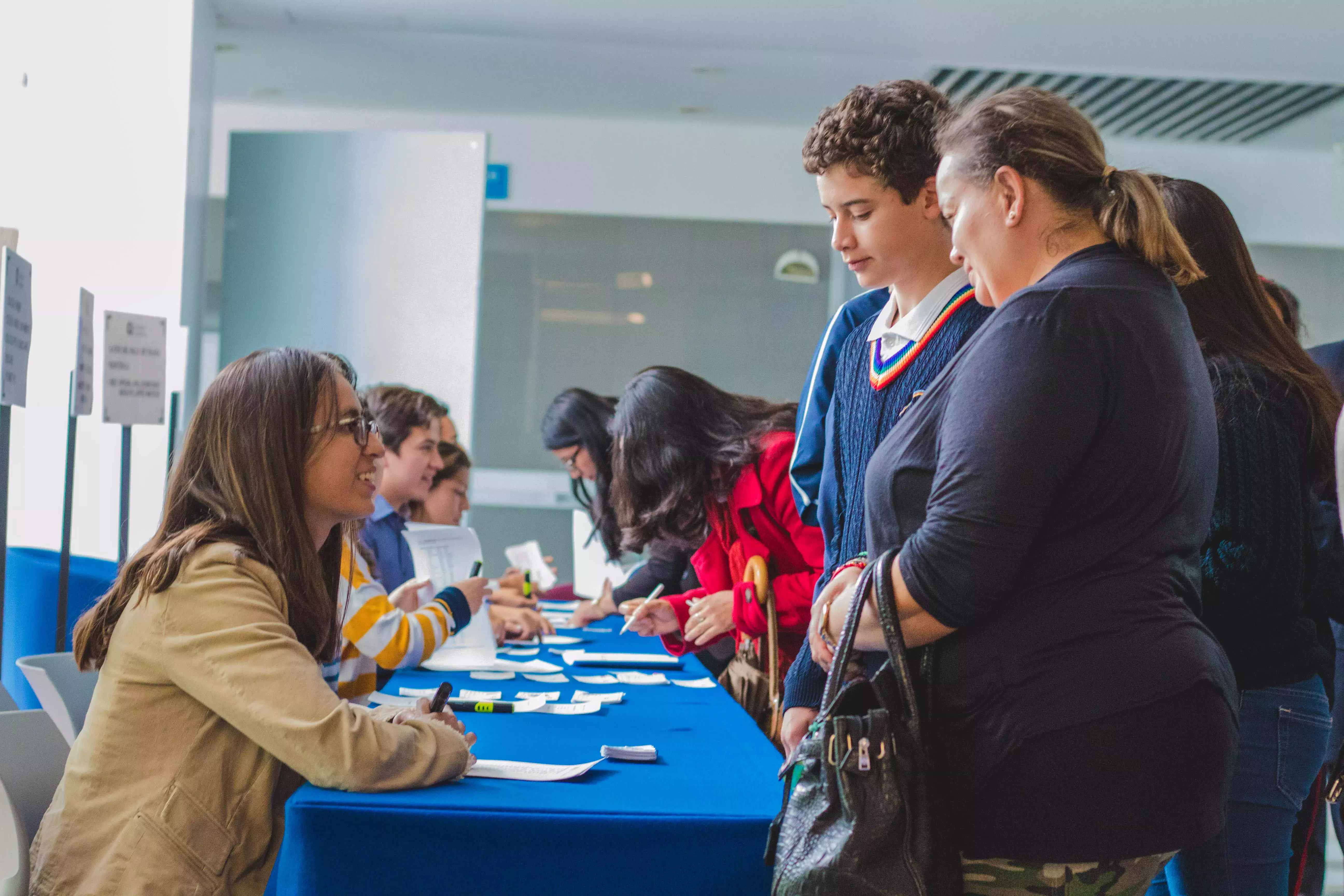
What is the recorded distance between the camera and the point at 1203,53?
493 cm

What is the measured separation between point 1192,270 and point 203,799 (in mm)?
1281

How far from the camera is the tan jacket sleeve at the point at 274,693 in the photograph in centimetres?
131

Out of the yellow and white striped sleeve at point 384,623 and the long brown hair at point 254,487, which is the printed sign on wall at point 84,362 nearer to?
the yellow and white striped sleeve at point 384,623

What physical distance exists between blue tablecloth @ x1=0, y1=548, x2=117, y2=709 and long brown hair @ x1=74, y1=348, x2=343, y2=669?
138 cm

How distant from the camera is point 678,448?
2545 millimetres

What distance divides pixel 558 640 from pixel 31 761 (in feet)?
5.89

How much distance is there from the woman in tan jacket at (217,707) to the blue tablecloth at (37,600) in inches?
56.1

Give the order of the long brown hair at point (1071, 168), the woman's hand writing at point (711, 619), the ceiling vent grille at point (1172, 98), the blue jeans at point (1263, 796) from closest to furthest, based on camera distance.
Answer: the long brown hair at point (1071, 168) → the blue jeans at point (1263, 796) → the woman's hand writing at point (711, 619) → the ceiling vent grille at point (1172, 98)

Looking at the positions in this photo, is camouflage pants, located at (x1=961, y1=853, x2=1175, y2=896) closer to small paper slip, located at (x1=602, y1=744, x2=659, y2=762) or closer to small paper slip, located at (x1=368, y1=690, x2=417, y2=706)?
small paper slip, located at (x1=602, y1=744, x2=659, y2=762)

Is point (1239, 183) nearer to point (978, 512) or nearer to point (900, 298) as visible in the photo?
point (900, 298)

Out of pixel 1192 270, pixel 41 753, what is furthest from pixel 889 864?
pixel 41 753

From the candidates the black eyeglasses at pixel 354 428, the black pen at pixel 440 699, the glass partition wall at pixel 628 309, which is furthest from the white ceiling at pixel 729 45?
the black pen at pixel 440 699

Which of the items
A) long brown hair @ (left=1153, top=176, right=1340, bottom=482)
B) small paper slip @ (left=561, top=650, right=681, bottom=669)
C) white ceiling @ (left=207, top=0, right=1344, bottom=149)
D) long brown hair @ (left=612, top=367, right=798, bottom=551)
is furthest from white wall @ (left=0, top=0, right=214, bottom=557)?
long brown hair @ (left=1153, top=176, right=1340, bottom=482)

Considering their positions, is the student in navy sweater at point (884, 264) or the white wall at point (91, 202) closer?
the student in navy sweater at point (884, 264)
